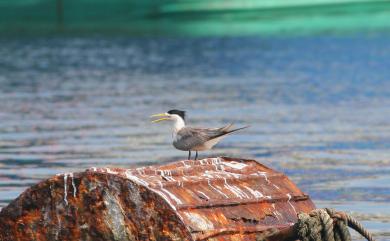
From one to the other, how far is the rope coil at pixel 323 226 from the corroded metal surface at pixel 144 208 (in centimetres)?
27

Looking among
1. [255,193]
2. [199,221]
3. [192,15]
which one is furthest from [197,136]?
[192,15]

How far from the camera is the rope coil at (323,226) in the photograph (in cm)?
1060

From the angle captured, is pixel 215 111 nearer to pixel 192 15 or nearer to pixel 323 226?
pixel 323 226

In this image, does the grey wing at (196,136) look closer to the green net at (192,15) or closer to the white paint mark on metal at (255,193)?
the white paint mark on metal at (255,193)

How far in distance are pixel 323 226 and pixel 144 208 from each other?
150 cm

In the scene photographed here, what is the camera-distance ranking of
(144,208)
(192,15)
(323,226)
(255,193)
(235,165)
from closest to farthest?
(144,208) < (323,226) < (255,193) < (235,165) < (192,15)

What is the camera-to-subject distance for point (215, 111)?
93.1 feet

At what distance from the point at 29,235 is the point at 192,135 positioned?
350 centimetres

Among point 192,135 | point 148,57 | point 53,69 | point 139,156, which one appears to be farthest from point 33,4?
point 192,135

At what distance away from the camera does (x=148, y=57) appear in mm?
Result: 55000

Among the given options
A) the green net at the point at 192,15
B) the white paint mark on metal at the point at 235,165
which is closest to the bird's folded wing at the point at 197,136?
the white paint mark on metal at the point at 235,165

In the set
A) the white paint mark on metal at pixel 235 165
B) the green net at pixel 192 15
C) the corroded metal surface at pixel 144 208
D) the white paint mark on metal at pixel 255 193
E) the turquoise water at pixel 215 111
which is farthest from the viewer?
the green net at pixel 192 15

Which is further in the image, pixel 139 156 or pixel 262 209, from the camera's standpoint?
pixel 139 156

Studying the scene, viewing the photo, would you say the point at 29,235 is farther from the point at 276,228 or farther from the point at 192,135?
the point at 192,135
